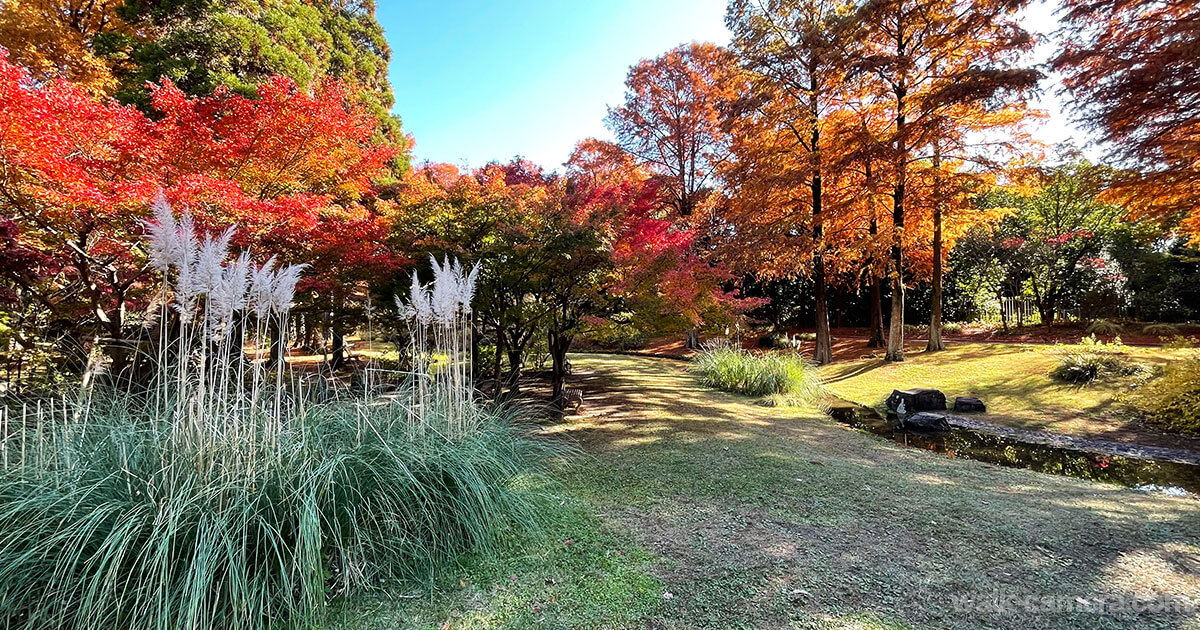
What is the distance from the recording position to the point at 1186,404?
5.46 meters

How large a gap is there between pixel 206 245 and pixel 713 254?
1066 centimetres

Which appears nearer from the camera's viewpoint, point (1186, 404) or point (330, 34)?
point (1186, 404)

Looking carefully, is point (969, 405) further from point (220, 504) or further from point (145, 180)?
point (145, 180)

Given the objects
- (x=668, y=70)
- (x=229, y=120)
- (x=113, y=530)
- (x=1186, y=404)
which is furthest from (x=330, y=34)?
(x=1186, y=404)

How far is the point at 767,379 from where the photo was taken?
7.74m

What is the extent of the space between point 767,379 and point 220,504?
23.9ft

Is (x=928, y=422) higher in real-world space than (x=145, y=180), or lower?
lower

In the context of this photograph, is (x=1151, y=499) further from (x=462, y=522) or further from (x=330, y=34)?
(x=330, y=34)

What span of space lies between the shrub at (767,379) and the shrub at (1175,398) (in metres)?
3.75

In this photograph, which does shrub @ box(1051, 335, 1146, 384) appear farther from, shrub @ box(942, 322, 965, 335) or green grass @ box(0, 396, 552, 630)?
green grass @ box(0, 396, 552, 630)

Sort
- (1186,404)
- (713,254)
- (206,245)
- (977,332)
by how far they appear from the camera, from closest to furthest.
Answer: (206,245), (1186,404), (713,254), (977,332)

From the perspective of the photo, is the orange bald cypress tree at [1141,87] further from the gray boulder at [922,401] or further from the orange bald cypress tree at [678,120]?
the orange bald cypress tree at [678,120]

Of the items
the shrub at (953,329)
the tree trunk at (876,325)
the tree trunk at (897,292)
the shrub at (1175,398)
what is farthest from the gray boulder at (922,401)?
the shrub at (953,329)

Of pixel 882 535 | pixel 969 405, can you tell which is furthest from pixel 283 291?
pixel 969 405
